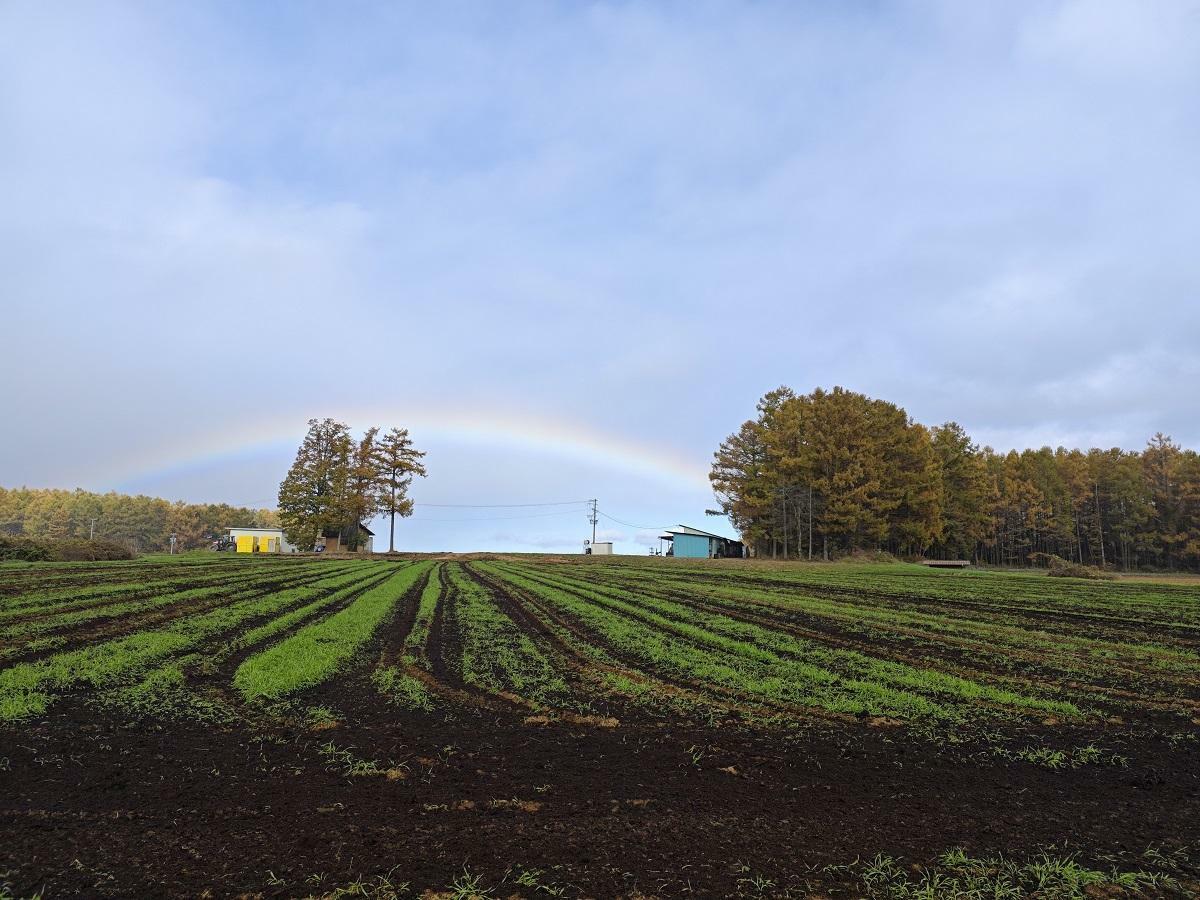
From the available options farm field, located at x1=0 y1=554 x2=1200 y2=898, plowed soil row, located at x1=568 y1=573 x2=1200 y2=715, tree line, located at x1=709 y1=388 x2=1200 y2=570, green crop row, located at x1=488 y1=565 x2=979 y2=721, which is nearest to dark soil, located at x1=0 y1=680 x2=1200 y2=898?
farm field, located at x1=0 y1=554 x2=1200 y2=898

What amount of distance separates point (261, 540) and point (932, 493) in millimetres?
76038

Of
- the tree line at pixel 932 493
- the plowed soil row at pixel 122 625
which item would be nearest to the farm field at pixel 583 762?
the plowed soil row at pixel 122 625

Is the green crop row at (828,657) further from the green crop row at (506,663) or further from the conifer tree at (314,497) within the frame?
the conifer tree at (314,497)

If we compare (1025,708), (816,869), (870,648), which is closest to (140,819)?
(816,869)

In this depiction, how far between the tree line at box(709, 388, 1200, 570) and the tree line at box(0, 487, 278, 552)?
356ft

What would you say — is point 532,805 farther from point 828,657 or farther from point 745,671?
point 828,657

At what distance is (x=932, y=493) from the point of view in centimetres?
6488

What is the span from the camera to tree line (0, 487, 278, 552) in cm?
12281

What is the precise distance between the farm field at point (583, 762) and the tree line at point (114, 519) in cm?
13034

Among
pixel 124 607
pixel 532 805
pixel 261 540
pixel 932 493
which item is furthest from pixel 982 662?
pixel 261 540

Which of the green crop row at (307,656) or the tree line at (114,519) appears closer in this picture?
the green crop row at (307,656)

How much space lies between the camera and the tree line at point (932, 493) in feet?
206

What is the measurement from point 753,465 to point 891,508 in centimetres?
1448

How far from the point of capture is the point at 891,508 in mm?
63625
